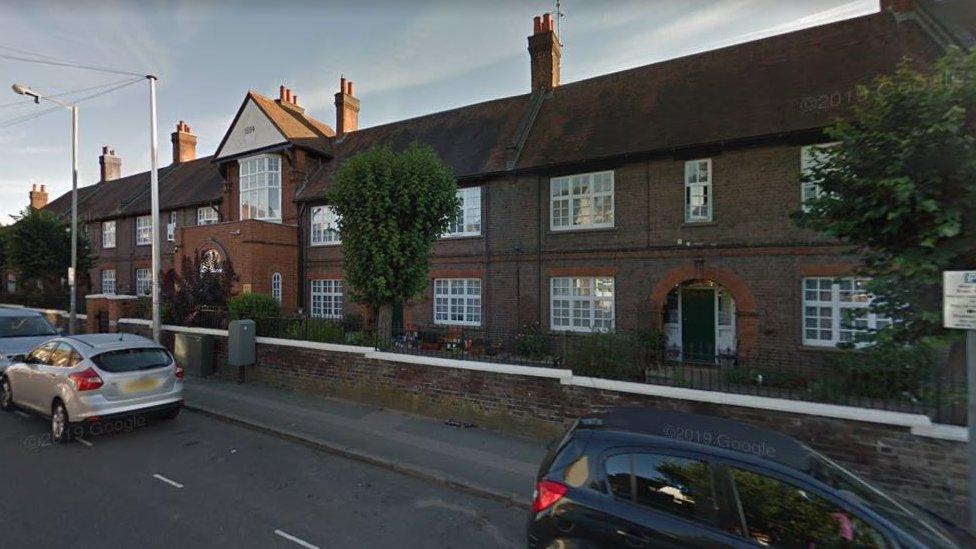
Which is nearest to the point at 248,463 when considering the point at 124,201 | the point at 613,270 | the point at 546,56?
the point at 613,270

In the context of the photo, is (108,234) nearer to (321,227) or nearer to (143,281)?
(143,281)

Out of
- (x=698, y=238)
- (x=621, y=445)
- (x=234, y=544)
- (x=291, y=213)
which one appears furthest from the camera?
(x=291, y=213)

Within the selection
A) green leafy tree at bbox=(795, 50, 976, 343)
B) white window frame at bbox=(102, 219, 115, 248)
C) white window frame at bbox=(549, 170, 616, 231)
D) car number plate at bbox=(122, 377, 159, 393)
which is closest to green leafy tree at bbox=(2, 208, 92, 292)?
white window frame at bbox=(102, 219, 115, 248)

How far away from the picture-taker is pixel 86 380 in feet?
22.6

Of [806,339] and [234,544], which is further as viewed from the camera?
[806,339]

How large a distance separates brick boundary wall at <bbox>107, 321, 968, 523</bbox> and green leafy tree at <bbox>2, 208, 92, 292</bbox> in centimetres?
1565

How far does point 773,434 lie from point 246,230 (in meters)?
17.1

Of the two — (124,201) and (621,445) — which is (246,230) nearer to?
(621,445)

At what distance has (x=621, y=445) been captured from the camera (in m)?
3.32

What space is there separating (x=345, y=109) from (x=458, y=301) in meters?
12.8

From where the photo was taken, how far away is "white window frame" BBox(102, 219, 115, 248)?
1075 inches

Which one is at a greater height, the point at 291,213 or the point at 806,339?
the point at 291,213

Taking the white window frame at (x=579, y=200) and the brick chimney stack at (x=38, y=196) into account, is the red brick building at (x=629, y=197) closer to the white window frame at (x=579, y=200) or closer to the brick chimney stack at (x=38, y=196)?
the white window frame at (x=579, y=200)

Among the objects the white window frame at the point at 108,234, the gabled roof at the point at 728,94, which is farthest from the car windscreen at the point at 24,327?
the white window frame at the point at 108,234
